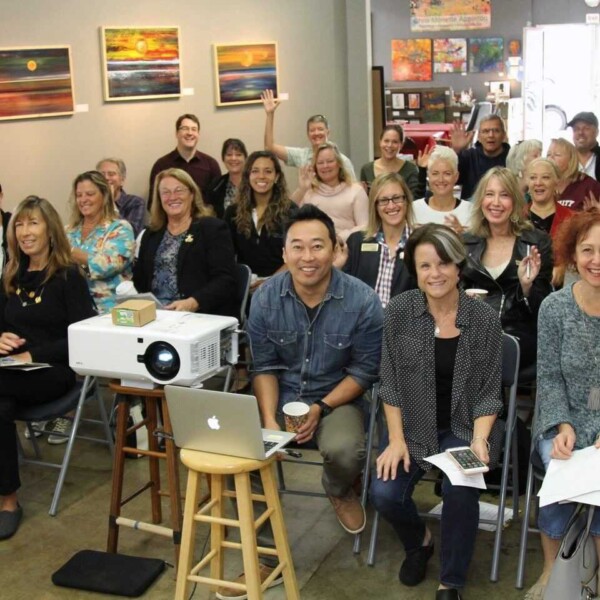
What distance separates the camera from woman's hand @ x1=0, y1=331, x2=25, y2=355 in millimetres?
4012

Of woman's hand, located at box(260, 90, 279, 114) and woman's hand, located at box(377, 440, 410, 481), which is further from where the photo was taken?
woman's hand, located at box(260, 90, 279, 114)

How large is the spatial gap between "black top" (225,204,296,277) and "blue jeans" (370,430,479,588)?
92.7 inches

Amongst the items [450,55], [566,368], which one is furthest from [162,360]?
[450,55]

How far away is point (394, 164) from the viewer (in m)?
6.68

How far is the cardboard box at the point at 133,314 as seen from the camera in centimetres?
334

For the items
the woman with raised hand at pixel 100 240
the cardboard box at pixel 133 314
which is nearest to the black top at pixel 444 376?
the cardboard box at pixel 133 314

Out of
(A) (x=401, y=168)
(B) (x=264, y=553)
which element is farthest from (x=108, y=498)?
(A) (x=401, y=168)

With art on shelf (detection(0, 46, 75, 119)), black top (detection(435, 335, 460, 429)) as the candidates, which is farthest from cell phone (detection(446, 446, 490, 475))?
art on shelf (detection(0, 46, 75, 119))

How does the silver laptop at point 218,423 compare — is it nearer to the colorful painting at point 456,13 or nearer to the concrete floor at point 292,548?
the concrete floor at point 292,548

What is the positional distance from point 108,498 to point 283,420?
1.07 meters

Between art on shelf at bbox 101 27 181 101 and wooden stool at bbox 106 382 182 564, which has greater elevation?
art on shelf at bbox 101 27 181 101

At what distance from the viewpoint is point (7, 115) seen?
6074mm

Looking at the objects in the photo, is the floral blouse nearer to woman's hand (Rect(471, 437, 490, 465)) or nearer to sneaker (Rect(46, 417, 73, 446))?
sneaker (Rect(46, 417, 73, 446))

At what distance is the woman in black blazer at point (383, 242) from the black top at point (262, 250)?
0.80 metres
